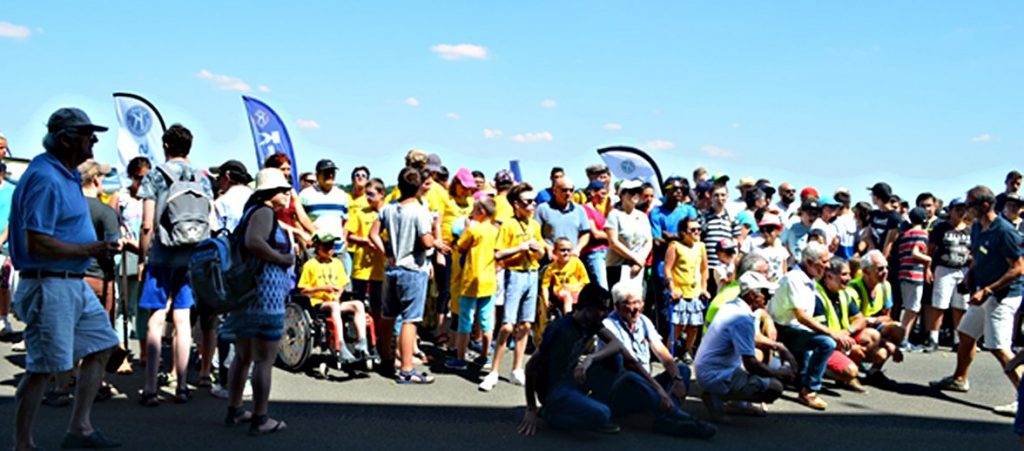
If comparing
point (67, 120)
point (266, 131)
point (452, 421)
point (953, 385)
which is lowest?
point (452, 421)

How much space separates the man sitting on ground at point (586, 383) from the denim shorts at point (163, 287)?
2460 mm

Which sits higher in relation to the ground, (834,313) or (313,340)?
(834,313)

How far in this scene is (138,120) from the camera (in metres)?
11.6

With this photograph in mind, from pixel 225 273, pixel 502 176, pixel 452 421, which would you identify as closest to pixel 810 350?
pixel 452 421

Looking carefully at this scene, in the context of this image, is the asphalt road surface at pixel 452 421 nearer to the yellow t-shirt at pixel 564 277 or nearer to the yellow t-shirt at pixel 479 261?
the yellow t-shirt at pixel 479 261

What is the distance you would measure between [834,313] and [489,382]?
3018 mm

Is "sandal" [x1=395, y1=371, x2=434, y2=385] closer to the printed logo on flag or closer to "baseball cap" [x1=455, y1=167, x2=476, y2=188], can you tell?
"baseball cap" [x1=455, y1=167, x2=476, y2=188]

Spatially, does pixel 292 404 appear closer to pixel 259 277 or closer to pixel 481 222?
pixel 259 277

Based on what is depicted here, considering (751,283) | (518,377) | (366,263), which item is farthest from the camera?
(366,263)

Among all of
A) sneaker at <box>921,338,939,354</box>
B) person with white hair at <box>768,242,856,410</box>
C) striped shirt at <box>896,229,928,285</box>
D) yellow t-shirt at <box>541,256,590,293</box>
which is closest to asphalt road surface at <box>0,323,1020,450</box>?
person with white hair at <box>768,242,856,410</box>

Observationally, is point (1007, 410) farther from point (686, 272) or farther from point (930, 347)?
point (930, 347)

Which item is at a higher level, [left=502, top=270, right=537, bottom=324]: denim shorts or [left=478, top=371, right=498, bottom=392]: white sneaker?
[left=502, top=270, right=537, bottom=324]: denim shorts

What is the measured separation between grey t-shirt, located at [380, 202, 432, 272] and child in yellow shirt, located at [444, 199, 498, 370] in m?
0.42

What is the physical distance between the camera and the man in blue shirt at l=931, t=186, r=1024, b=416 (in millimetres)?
7875
